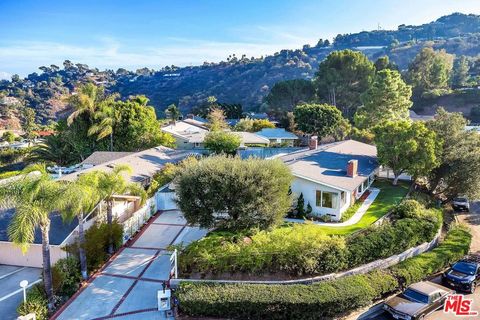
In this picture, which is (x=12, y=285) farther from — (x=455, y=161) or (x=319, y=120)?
(x=319, y=120)

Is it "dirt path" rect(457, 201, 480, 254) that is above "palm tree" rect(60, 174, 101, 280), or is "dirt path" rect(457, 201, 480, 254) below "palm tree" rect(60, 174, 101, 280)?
below

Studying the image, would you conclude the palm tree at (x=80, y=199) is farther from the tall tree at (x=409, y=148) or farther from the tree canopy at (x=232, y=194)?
the tall tree at (x=409, y=148)

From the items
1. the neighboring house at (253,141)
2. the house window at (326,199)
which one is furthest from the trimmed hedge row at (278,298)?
the neighboring house at (253,141)

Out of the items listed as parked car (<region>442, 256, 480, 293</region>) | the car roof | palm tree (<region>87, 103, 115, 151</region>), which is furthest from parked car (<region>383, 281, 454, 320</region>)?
palm tree (<region>87, 103, 115, 151</region>)

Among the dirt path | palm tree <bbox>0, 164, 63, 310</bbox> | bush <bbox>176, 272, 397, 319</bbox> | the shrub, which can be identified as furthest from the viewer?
the dirt path

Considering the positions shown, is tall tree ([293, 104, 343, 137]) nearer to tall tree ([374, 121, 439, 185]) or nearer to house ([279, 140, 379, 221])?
house ([279, 140, 379, 221])

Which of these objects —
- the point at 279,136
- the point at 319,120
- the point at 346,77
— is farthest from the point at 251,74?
the point at 319,120

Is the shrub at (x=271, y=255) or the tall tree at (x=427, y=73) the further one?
the tall tree at (x=427, y=73)
